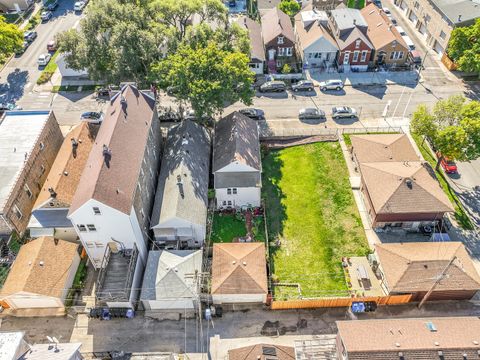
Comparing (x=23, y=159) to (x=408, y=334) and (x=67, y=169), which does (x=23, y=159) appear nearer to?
(x=67, y=169)

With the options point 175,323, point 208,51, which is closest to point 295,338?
point 175,323

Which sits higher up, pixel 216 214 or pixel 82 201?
pixel 82 201

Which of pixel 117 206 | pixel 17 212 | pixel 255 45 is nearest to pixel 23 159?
pixel 17 212

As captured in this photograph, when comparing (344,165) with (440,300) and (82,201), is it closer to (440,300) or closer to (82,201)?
(440,300)

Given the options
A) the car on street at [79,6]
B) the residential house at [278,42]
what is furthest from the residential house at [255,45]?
the car on street at [79,6]

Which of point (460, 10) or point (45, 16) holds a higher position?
point (460, 10)

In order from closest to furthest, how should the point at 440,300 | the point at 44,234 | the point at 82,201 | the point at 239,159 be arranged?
the point at 82,201, the point at 440,300, the point at 44,234, the point at 239,159
